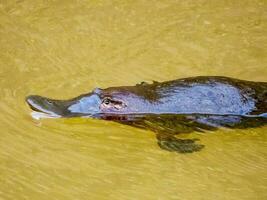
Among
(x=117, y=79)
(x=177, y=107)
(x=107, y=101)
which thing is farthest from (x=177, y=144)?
(x=117, y=79)

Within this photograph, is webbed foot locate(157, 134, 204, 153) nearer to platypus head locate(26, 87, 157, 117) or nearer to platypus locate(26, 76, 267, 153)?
platypus locate(26, 76, 267, 153)

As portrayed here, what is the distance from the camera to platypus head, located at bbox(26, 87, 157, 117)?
10.6 feet

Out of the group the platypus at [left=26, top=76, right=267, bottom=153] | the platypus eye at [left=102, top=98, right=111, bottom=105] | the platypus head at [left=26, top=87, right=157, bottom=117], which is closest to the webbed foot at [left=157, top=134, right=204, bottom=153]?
the platypus at [left=26, top=76, right=267, bottom=153]

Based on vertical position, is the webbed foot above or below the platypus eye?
below

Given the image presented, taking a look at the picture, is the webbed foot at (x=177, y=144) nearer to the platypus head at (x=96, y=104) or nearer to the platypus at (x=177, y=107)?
the platypus at (x=177, y=107)

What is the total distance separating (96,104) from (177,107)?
17.2 inches

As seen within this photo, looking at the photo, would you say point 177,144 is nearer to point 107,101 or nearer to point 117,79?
point 107,101

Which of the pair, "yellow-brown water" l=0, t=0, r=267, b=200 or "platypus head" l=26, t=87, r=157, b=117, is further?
"platypus head" l=26, t=87, r=157, b=117

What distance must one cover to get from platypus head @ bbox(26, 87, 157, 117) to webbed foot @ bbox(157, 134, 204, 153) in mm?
194

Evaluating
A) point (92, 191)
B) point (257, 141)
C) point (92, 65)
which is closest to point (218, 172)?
point (257, 141)

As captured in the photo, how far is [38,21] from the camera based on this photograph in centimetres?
421

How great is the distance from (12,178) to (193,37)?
1.79 meters

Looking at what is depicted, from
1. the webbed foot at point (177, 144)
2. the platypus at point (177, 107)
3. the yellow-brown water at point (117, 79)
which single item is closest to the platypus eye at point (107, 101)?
the platypus at point (177, 107)

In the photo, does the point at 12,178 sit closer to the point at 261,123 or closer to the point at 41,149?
the point at 41,149
